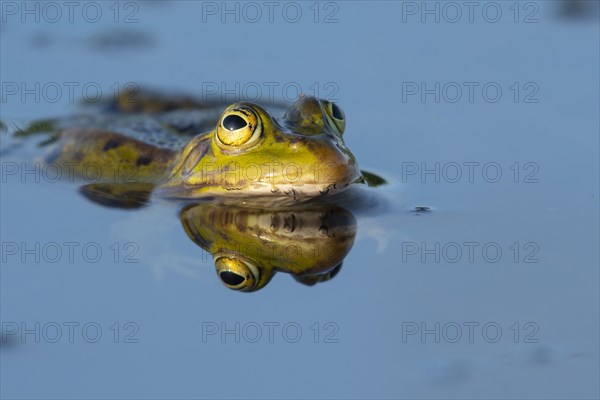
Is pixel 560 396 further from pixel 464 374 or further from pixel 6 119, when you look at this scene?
pixel 6 119

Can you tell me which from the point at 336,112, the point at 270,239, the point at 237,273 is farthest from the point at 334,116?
the point at 237,273

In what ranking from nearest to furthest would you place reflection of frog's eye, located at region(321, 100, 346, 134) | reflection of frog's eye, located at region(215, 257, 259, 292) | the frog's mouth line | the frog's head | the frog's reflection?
reflection of frog's eye, located at region(215, 257, 259, 292) < the frog's reflection < the frog's head < the frog's mouth line < reflection of frog's eye, located at region(321, 100, 346, 134)

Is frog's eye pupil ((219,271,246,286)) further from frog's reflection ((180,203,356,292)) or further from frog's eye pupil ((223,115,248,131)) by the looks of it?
frog's eye pupil ((223,115,248,131))

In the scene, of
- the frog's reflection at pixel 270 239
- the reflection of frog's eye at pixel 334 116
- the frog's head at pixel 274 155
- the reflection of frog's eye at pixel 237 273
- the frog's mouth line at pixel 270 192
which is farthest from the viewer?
the reflection of frog's eye at pixel 334 116

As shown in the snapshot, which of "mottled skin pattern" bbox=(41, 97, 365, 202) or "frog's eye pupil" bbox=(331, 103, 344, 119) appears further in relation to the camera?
"frog's eye pupil" bbox=(331, 103, 344, 119)

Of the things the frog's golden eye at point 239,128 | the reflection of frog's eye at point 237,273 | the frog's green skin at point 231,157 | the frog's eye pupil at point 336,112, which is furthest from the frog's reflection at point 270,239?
the frog's eye pupil at point 336,112

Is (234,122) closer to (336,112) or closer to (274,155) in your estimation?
(274,155)

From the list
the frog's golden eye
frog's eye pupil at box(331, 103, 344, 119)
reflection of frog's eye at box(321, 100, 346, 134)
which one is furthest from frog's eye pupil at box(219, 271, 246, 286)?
frog's eye pupil at box(331, 103, 344, 119)

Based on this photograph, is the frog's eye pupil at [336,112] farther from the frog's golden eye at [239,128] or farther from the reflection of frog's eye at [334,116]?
the frog's golden eye at [239,128]
